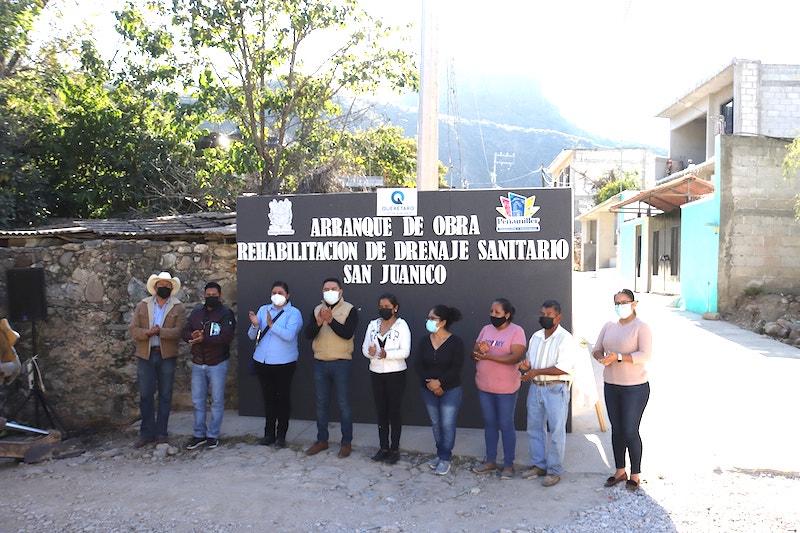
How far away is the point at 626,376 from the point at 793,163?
36.4 feet

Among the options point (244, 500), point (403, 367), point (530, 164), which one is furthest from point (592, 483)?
point (530, 164)

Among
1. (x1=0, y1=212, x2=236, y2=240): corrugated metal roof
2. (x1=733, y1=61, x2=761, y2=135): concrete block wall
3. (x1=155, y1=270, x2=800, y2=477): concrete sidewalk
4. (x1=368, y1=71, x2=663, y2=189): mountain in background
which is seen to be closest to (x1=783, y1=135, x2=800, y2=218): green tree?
(x1=155, y1=270, x2=800, y2=477): concrete sidewalk

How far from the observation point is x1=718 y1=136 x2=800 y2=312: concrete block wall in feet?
48.0

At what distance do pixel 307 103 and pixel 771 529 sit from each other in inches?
506

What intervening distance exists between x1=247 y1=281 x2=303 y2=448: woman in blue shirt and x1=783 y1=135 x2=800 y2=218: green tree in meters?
11.6

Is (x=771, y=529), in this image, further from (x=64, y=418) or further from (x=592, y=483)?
(x=64, y=418)

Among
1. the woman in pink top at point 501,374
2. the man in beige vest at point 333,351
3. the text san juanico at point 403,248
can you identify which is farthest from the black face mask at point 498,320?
the man in beige vest at point 333,351

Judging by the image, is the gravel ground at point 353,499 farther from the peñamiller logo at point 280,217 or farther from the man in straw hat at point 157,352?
the peñamiller logo at point 280,217

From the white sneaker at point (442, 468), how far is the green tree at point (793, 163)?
11.2 m

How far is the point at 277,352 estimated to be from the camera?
6.39 meters

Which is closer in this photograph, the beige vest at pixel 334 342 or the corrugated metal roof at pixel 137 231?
the beige vest at pixel 334 342

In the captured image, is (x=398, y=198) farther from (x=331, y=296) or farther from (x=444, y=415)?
(x=444, y=415)

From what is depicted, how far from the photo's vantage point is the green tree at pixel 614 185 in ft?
121

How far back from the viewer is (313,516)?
488 centimetres
